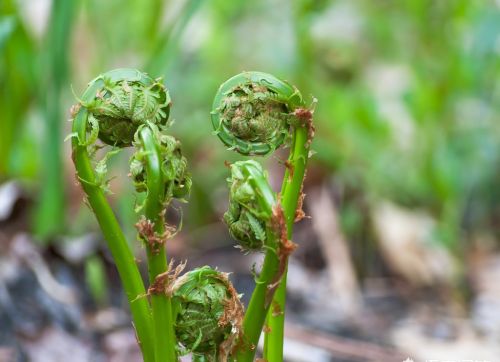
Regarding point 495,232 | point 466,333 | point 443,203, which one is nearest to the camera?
point 466,333

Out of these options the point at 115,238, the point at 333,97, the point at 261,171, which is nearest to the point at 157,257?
the point at 115,238

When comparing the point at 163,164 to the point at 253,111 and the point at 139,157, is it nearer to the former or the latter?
the point at 139,157

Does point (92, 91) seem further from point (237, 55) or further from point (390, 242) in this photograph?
point (237, 55)

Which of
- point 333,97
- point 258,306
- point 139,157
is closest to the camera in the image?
point 139,157

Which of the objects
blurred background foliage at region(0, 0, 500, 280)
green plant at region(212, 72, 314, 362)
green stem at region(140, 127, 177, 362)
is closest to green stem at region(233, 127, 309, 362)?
green plant at region(212, 72, 314, 362)

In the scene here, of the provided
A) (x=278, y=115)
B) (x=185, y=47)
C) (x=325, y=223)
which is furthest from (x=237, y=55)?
(x=278, y=115)
